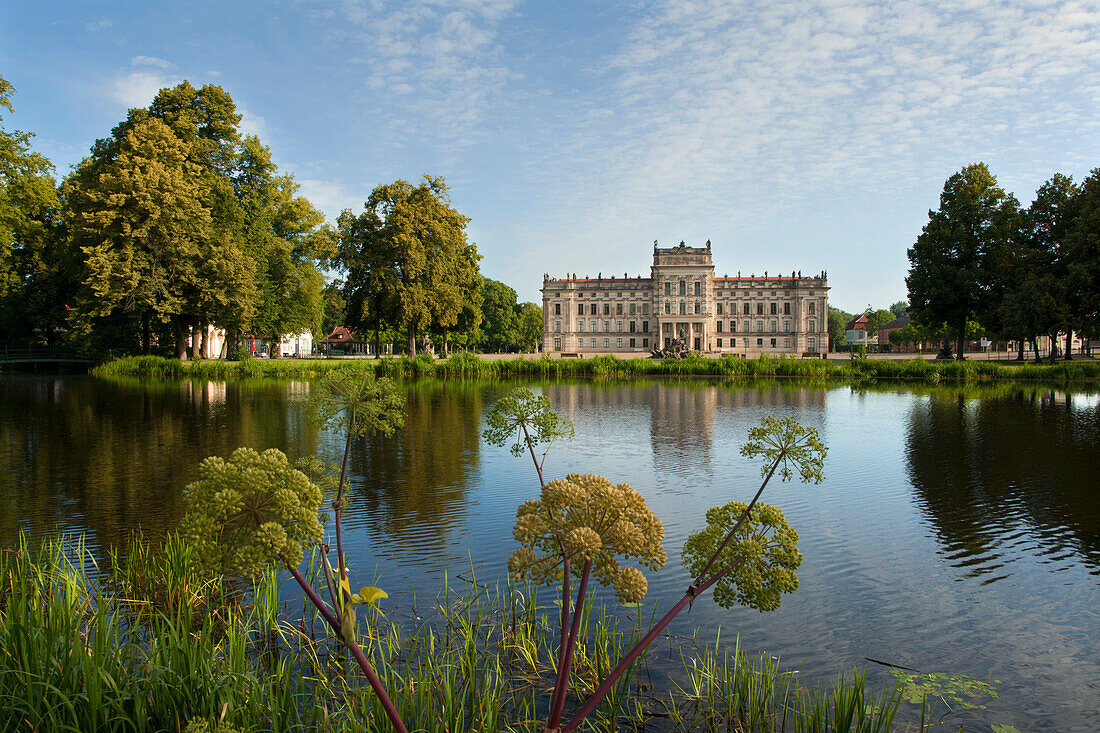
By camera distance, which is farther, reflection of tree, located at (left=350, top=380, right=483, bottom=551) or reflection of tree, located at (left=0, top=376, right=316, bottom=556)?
reflection of tree, located at (left=350, top=380, right=483, bottom=551)

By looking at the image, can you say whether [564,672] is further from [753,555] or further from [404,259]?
[404,259]

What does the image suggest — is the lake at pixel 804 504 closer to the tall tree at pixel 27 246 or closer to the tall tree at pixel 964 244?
the tall tree at pixel 27 246

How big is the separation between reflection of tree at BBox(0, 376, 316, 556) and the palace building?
67.0 meters

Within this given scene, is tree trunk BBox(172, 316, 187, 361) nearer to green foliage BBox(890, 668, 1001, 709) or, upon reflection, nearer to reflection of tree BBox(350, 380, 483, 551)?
reflection of tree BBox(350, 380, 483, 551)

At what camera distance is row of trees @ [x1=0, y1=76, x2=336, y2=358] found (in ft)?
92.6

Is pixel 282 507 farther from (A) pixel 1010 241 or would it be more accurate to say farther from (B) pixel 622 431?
(A) pixel 1010 241

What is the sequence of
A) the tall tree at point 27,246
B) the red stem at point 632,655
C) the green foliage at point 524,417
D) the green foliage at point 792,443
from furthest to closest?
the tall tree at point 27,246 < the green foliage at point 524,417 < the green foliage at point 792,443 < the red stem at point 632,655

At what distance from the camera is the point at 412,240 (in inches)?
1501

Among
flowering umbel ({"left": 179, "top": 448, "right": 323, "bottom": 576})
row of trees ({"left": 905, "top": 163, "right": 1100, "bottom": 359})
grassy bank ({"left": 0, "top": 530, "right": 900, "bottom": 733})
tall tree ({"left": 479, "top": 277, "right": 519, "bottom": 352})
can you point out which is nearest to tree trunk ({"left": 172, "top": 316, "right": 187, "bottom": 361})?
grassy bank ({"left": 0, "top": 530, "right": 900, "bottom": 733})

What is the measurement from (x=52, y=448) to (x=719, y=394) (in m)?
20.1

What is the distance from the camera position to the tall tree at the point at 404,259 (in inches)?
1515

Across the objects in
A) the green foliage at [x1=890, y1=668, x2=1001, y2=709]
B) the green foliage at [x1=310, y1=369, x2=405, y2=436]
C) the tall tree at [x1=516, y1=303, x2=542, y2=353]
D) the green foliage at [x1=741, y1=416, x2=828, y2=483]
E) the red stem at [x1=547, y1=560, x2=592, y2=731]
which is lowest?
the green foliage at [x1=890, y1=668, x2=1001, y2=709]

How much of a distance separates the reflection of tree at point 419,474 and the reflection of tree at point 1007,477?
5615mm

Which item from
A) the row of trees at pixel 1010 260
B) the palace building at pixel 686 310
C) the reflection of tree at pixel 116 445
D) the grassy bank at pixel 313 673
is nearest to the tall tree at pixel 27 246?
the reflection of tree at pixel 116 445
